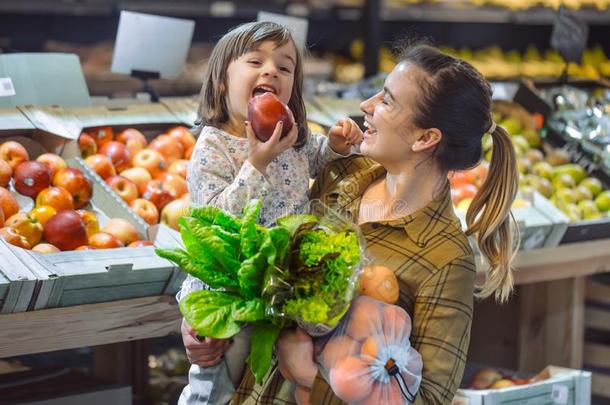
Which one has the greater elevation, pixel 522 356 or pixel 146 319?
pixel 146 319

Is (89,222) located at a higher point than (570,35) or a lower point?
lower

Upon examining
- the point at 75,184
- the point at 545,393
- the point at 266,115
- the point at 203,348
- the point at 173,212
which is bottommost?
the point at 545,393

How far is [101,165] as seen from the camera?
3072 millimetres

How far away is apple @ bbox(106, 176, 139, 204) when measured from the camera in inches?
118

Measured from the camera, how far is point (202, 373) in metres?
1.78

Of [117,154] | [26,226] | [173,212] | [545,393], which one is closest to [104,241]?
[26,226]

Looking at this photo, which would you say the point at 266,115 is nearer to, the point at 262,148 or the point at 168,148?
the point at 262,148

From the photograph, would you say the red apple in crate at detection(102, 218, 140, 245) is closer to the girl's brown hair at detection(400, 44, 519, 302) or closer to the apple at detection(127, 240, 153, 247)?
the apple at detection(127, 240, 153, 247)

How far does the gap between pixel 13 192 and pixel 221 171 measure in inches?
45.7

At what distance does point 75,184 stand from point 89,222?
15cm

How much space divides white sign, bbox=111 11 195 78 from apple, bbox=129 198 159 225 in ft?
1.98

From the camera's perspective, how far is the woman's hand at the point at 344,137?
82.7 inches

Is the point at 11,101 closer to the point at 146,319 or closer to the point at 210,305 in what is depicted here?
the point at 146,319

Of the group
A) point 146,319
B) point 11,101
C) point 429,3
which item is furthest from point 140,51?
point 429,3
